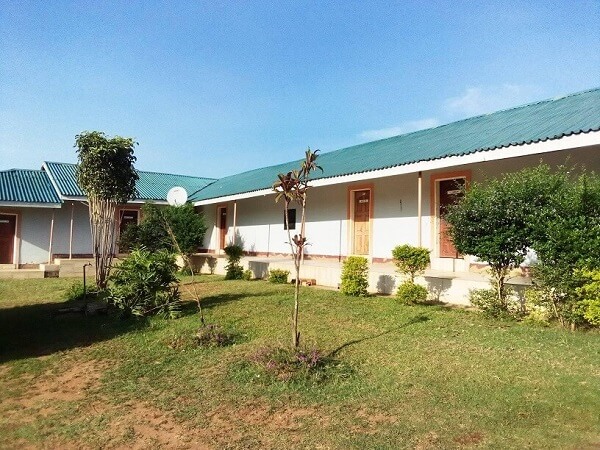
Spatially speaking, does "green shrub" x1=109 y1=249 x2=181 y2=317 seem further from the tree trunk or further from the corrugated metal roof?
the corrugated metal roof

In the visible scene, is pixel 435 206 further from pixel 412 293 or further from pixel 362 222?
pixel 412 293

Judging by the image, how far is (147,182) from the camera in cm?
2305

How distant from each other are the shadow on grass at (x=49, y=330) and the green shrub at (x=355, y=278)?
4190 millimetres

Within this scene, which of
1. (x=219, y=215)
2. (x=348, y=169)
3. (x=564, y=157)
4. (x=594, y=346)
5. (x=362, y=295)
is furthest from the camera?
(x=219, y=215)

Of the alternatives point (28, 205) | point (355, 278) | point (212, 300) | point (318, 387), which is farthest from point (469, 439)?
point (28, 205)

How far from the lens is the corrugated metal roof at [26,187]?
17.8 meters

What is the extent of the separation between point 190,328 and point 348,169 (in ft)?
21.5

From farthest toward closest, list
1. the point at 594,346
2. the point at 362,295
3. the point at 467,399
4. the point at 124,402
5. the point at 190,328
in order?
1. the point at 362,295
2. the point at 190,328
3. the point at 594,346
4. the point at 124,402
5. the point at 467,399

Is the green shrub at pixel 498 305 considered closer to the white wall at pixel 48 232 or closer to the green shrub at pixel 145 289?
the green shrub at pixel 145 289

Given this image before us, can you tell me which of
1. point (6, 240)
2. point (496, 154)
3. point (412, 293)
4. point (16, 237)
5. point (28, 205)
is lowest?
point (412, 293)

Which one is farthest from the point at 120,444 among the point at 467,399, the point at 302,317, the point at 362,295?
the point at 362,295

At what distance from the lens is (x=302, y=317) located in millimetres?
7902

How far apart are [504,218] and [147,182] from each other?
19392mm

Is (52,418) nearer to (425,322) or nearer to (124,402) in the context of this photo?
(124,402)
